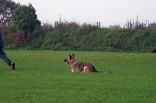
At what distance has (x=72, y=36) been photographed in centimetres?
5450

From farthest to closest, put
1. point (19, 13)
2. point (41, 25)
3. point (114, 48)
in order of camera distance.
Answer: point (41, 25)
point (19, 13)
point (114, 48)

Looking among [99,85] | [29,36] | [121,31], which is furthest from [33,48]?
[99,85]

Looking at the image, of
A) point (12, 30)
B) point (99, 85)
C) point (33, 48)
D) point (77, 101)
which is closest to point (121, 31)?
point (33, 48)

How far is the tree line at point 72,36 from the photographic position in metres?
50.8

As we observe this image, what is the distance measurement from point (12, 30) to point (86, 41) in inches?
417

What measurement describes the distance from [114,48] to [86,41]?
4.22 metres

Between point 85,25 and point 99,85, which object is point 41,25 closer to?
point 85,25

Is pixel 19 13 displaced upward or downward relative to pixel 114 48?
upward

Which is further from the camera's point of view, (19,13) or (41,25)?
(41,25)

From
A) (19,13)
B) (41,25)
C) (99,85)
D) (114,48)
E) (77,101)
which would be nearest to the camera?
(77,101)

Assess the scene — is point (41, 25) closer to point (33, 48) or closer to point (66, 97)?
point (33, 48)

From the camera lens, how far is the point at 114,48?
165 feet

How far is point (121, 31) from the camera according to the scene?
2101 inches

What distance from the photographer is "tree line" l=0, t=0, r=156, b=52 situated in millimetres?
50750
